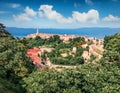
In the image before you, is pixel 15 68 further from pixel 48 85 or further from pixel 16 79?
pixel 48 85

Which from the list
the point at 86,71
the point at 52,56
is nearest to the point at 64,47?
the point at 52,56

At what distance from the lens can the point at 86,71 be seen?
27.5 m

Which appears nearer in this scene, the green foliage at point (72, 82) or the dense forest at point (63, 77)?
the green foliage at point (72, 82)

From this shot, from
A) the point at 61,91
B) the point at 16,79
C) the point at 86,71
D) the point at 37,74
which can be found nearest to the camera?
the point at 61,91

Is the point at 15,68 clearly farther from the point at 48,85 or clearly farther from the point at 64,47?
the point at 64,47

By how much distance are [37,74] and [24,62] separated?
9.59 metres

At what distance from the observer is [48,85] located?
2381 centimetres

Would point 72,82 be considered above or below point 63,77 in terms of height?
below

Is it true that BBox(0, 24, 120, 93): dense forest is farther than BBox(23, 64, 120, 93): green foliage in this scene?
Yes

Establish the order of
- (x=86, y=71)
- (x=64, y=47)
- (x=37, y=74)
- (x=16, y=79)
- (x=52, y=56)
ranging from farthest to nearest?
(x=64, y=47) → (x=52, y=56) → (x=16, y=79) → (x=86, y=71) → (x=37, y=74)

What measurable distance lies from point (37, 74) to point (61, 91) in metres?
2.77

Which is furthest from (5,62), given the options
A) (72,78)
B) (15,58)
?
(72,78)

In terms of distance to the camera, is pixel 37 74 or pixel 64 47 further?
pixel 64 47

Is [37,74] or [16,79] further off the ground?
[37,74]
